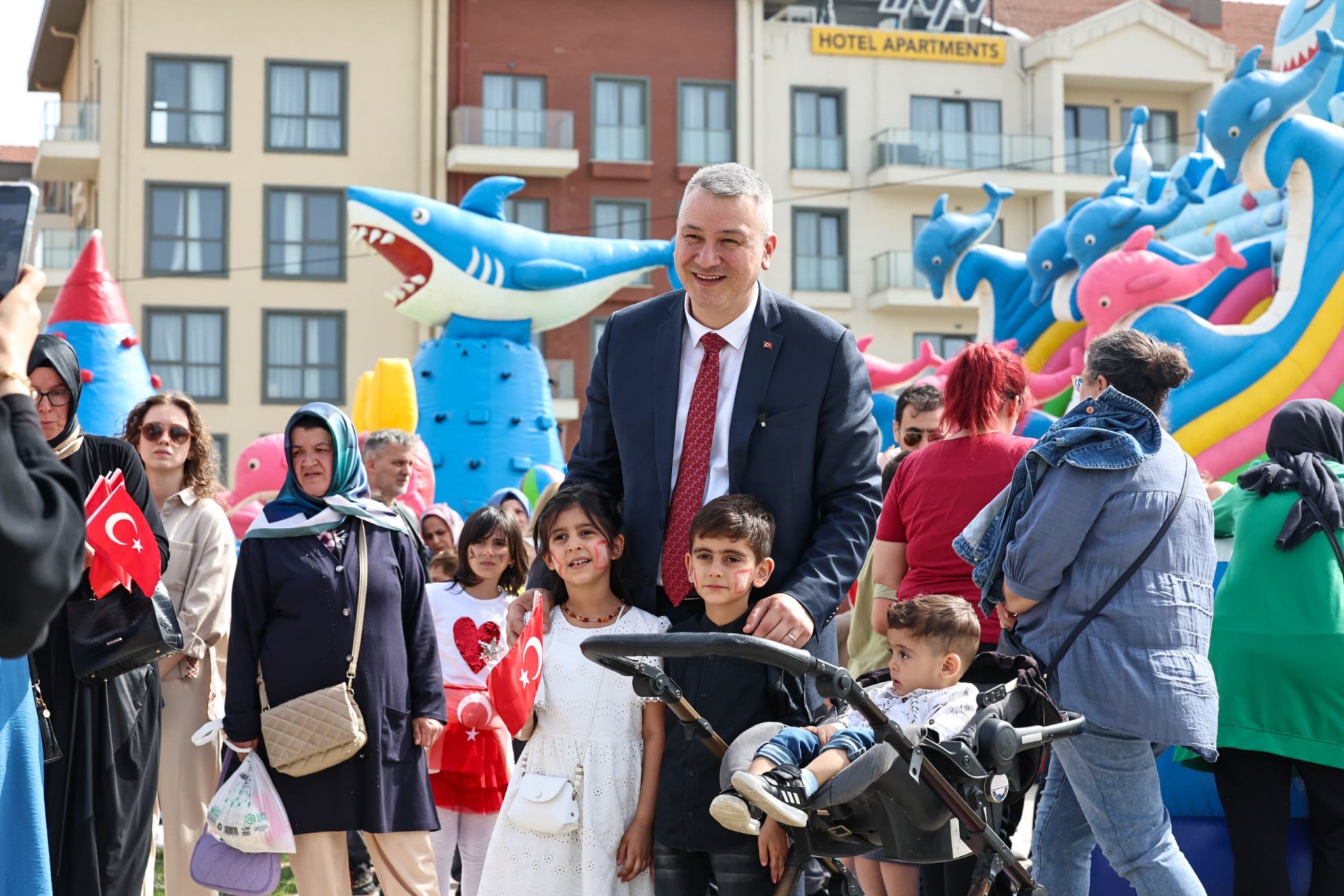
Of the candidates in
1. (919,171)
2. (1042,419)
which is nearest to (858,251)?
(919,171)

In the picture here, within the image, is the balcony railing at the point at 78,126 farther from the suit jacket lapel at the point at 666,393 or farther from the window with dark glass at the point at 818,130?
the suit jacket lapel at the point at 666,393

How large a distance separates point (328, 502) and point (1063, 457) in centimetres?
246

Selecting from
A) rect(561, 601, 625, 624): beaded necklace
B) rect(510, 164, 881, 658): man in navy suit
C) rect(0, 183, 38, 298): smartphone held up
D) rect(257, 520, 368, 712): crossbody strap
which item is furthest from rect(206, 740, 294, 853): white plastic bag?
rect(0, 183, 38, 298): smartphone held up

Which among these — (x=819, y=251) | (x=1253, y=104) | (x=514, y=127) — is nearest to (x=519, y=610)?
(x=1253, y=104)

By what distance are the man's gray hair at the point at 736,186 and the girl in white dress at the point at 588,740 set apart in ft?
2.72

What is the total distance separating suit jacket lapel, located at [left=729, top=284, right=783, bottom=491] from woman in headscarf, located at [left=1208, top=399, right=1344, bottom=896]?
1.97 metres

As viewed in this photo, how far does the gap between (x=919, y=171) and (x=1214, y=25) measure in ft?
33.8

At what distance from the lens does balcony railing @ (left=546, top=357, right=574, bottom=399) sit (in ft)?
94.8

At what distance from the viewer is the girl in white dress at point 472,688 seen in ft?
20.9

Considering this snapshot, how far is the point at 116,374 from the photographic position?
11266 millimetres

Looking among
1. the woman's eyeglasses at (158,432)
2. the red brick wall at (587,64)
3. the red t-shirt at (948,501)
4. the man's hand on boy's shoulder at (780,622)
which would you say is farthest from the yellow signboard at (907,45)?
the man's hand on boy's shoulder at (780,622)

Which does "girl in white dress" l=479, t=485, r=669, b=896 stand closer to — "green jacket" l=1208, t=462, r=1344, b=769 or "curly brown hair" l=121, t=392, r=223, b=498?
"green jacket" l=1208, t=462, r=1344, b=769

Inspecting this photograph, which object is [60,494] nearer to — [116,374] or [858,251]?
[116,374]

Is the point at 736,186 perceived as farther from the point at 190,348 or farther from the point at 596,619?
the point at 190,348
